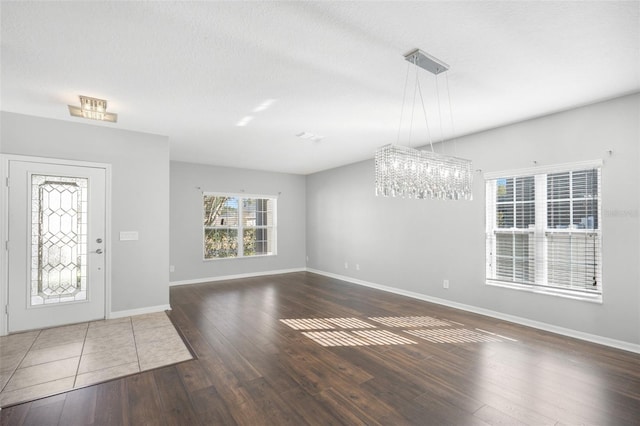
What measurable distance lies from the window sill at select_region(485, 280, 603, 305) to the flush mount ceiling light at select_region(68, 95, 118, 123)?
5.38m

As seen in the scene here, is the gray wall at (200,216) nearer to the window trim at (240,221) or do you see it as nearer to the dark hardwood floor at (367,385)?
the window trim at (240,221)

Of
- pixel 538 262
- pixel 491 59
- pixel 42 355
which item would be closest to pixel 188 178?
pixel 42 355

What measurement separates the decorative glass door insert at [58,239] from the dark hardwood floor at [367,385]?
5.65ft

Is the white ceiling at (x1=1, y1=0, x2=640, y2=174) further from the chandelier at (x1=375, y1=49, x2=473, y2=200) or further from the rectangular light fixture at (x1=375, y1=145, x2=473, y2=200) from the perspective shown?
the rectangular light fixture at (x1=375, y1=145, x2=473, y2=200)

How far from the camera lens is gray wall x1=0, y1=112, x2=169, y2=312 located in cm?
388

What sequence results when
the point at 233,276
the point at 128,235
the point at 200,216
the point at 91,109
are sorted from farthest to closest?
the point at 233,276 < the point at 200,216 < the point at 128,235 < the point at 91,109

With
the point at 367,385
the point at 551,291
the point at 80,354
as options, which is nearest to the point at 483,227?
the point at 551,291

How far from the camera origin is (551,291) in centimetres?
362

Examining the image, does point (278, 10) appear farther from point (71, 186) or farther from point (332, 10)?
point (71, 186)

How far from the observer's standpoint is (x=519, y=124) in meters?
3.92

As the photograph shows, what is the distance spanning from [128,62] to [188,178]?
4278 mm

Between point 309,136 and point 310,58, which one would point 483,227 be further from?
point 310,58

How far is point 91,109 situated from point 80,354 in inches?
102

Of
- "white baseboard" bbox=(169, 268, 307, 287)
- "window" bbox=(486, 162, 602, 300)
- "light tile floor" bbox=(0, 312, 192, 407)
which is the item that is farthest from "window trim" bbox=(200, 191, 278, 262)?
"window" bbox=(486, 162, 602, 300)
